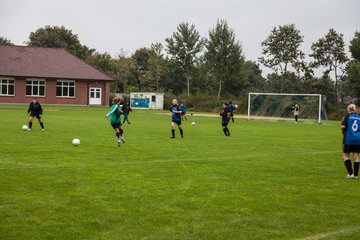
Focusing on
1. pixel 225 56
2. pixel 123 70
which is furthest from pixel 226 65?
pixel 123 70

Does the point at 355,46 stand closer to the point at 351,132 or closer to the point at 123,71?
the point at 123,71

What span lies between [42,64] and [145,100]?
14.8 meters

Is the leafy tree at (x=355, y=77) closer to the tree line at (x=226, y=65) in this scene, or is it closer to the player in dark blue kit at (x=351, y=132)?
the tree line at (x=226, y=65)

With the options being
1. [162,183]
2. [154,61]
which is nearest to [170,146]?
[162,183]

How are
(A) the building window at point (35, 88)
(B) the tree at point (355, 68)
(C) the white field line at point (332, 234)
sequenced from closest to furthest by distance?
(C) the white field line at point (332, 234)
(B) the tree at point (355, 68)
(A) the building window at point (35, 88)

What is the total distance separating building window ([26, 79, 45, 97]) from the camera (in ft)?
207

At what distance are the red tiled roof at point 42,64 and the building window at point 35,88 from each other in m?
1.42

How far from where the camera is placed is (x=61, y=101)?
64.9 metres

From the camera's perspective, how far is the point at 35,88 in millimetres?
63406

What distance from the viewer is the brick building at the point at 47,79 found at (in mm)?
62031

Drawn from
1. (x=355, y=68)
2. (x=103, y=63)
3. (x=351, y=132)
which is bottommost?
(x=351, y=132)

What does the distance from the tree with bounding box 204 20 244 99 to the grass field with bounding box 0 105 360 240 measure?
54.4 meters

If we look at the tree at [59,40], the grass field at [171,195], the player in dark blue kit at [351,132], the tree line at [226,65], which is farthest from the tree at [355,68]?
the tree at [59,40]

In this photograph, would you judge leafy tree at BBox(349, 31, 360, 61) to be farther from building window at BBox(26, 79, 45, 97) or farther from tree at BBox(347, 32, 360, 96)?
building window at BBox(26, 79, 45, 97)
